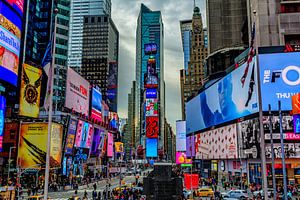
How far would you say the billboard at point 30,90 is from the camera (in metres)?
36.2

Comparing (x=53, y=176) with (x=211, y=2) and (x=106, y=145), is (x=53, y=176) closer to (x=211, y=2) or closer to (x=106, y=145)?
(x=106, y=145)

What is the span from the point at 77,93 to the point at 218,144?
35.9m

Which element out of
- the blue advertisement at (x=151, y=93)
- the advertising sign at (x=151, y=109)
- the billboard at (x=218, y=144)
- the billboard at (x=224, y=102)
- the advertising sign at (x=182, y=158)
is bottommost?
the advertising sign at (x=182, y=158)

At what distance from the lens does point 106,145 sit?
12294 centimetres


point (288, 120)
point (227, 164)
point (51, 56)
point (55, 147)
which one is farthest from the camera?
point (227, 164)

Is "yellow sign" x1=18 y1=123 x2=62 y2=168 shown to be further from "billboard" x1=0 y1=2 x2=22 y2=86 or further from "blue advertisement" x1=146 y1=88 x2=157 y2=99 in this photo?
"blue advertisement" x1=146 y1=88 x2=157 y2=99

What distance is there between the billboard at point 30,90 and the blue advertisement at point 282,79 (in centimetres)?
3866

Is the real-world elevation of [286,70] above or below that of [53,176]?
above

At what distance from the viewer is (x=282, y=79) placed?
2450 inches

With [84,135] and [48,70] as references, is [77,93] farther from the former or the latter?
[48,70]

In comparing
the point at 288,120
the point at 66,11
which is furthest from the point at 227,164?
the point at 66,11

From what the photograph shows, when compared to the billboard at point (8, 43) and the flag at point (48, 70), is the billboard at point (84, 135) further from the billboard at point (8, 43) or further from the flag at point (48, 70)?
the flag at point (48, 70)

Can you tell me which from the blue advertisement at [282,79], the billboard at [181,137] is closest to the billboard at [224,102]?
the blue advertisement at [282,79]

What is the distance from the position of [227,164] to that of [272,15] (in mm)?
33492
